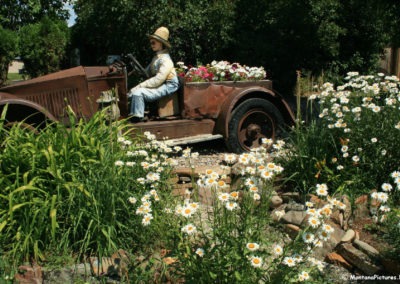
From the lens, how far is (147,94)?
5535 mm

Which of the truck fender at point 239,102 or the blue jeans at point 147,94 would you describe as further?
the truck fender at point 239,102

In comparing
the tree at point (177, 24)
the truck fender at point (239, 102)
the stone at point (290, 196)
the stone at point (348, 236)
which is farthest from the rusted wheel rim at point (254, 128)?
the tree at point (177, 24)

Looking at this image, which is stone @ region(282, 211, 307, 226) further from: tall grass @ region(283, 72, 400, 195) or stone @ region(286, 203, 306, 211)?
tall grass @ region(283, 72, 400, 195)

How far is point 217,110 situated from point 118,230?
2604 millimetres

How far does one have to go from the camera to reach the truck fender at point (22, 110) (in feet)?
16.1

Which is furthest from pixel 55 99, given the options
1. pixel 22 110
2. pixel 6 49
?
pixel 6 49

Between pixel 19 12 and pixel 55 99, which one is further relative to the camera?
pixel 19 12

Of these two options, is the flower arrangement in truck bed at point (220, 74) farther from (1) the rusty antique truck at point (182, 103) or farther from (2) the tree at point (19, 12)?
(2) the tree at point (19, 12)

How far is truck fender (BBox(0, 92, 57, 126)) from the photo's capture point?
491 centimetres

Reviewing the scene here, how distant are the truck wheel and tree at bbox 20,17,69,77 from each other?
785cm

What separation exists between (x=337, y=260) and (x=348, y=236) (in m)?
0.24

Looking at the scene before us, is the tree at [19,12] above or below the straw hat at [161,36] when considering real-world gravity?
above

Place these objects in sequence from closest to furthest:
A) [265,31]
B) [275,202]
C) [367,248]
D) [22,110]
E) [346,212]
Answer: [367,248] → [346,212] → [275,202] → [22,110] → [265,31]

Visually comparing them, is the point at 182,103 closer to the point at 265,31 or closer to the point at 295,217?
the point at 295,217
